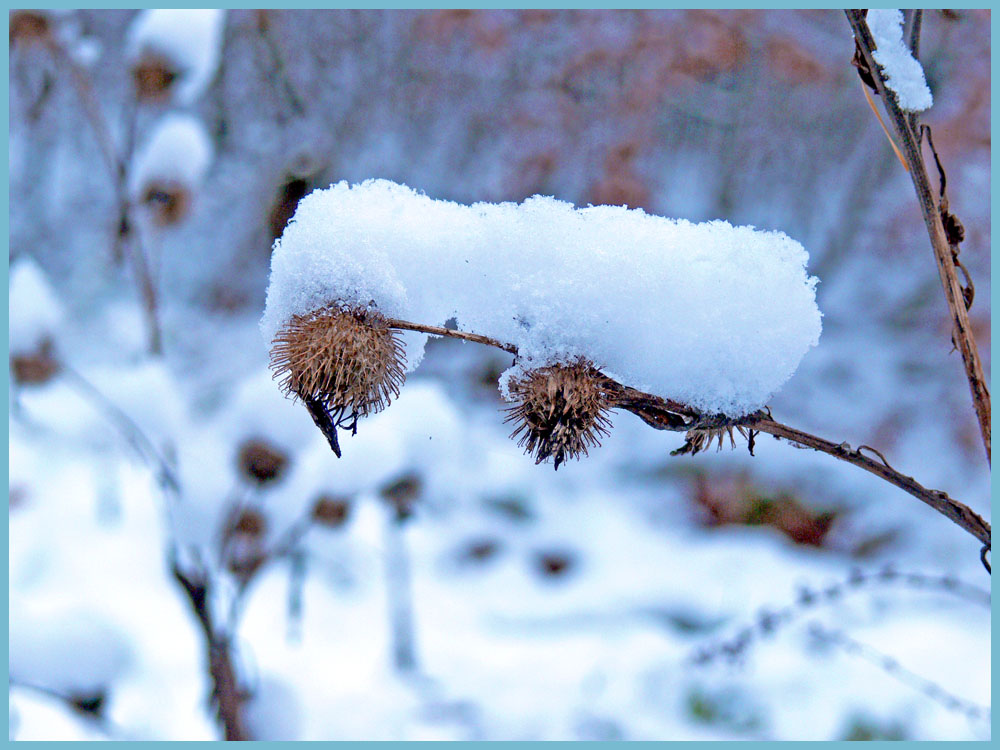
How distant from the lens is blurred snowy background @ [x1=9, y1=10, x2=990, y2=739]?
134cm

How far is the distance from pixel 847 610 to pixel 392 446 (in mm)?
1407

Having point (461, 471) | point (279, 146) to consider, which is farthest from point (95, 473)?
point (279, 146)

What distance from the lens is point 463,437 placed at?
7.18ft

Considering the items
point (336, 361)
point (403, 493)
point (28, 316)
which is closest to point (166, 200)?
point (28, 316)

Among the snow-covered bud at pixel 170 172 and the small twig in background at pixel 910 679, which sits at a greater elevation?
the snow-covered bud at pixel 170 172

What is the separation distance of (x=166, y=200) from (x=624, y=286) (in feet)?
4.39

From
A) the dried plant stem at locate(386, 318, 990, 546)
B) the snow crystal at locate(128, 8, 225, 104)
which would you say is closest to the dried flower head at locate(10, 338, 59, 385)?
the snow crystal at locate(128, 8, 225, 104)

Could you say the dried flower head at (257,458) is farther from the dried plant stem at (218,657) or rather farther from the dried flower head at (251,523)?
the dried plant stem at (218,657)

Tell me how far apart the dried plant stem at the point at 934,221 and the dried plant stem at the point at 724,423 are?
0.07m

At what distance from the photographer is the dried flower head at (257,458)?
1163 mm

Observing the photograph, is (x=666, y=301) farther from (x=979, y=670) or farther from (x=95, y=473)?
(x=95, y=473)

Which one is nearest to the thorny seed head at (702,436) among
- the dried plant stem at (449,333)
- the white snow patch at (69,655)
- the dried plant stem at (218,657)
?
the dried plant stem at (449,333)

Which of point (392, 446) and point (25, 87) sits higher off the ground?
point (25, 87)

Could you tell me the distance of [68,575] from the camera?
1.98m
